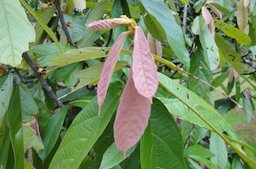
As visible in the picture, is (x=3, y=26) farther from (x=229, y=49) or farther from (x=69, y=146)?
(x=229, y=49)

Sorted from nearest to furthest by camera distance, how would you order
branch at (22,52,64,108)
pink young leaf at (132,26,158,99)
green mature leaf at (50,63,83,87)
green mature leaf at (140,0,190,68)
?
1. pink young leaf at (132,26,158,99)
2. green mature leaf at (140,0,190,68)
3. branch at (22,52,64,108)
4. green mature leaf at (50,63,83,87)

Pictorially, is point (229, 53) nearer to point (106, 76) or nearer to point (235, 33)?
point (235, 33)

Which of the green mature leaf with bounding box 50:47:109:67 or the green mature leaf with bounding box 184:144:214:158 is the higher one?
the green mature leaf with bounding box 50:47:109:67

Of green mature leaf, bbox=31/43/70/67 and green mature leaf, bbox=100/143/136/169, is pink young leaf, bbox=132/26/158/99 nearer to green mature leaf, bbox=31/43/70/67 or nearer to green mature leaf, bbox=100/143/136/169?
green mature leaf, bbox=100/143/136/169

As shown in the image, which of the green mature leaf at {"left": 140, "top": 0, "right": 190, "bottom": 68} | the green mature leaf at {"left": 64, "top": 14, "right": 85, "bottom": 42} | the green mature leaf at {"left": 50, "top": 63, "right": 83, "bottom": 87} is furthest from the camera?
the green mature leaf at {"left": 64, "top": 14, "right": 85, "bottom": 42}

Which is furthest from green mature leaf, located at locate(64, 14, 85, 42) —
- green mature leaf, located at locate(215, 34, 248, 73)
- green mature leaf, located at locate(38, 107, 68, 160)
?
green mature leaf, located at locate(215, 34, 248, 73)

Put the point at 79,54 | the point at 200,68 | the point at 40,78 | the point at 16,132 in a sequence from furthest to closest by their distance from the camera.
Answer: the point at 200,68
the point at 40,78
the point at 16,132
the point at 79,54

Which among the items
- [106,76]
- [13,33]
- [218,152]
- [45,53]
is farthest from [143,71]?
[218,152]
